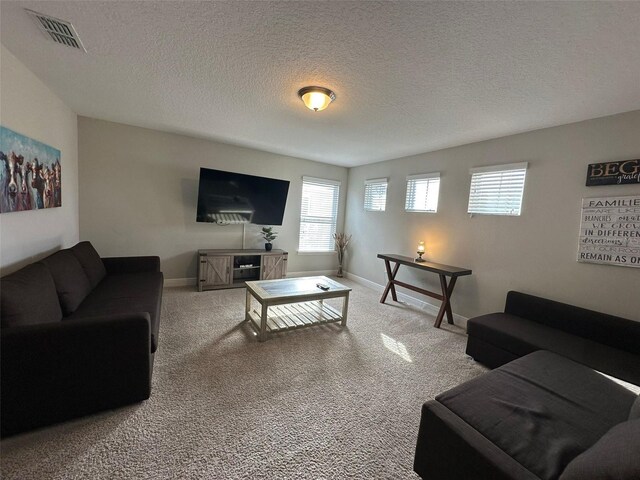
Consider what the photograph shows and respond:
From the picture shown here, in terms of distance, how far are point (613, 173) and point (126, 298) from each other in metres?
4.43

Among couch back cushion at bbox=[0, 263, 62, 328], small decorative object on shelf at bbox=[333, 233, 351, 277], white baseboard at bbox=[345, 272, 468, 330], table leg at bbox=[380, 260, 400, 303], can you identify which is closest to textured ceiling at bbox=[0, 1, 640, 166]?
couch back cushion at bbox=[0, 263, 62, 328]

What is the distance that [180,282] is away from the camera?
14.1 feet

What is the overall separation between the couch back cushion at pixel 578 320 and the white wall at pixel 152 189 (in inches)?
156

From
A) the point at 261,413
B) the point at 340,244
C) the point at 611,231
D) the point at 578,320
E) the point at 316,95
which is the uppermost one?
the point at 316,95

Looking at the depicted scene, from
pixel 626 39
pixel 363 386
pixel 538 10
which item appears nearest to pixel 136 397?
pixel 363 386

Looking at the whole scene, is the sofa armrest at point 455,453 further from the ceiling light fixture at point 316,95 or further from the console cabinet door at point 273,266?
the console cabinet door at point 273,266

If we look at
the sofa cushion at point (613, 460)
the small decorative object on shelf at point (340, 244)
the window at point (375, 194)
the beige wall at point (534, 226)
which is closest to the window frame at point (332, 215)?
the small decorative object on shelf at point (340, 244)

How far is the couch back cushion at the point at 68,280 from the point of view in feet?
6.59

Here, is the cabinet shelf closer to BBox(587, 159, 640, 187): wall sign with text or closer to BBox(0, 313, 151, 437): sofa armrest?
BBox(0, 313, 151, 437): sofa armrest

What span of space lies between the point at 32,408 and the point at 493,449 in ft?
7.64

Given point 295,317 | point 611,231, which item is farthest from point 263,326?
point 611,231

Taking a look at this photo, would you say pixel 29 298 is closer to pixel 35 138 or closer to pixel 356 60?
pixel 35 138

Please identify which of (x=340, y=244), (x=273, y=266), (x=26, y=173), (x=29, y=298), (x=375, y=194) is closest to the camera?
(x=29, y=298)

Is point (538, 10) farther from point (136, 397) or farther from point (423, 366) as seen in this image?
point (136, 397)
